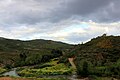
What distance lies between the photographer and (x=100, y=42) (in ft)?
583

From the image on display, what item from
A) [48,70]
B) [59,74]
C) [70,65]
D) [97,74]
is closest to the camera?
[97,74]

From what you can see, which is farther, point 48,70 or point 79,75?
point 48,70

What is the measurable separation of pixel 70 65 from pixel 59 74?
64.5ft

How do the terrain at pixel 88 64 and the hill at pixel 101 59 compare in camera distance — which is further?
the hill at pixel 101 59

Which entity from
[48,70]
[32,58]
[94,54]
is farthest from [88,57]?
[32,58]

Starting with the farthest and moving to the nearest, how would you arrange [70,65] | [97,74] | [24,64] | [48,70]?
[24,64], [70,65], [48,70], [97,74]

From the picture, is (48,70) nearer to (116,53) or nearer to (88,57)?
(88,57)

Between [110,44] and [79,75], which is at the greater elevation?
[110,44]

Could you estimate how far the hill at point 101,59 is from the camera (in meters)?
118

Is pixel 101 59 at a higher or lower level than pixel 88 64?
higher

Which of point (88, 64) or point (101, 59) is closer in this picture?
point (88, 64)

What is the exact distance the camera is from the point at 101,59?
140 meters

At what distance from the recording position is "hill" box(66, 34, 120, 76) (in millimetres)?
118000

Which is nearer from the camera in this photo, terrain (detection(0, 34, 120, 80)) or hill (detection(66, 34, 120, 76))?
terrain (detection(0, 34, 120, 80))
